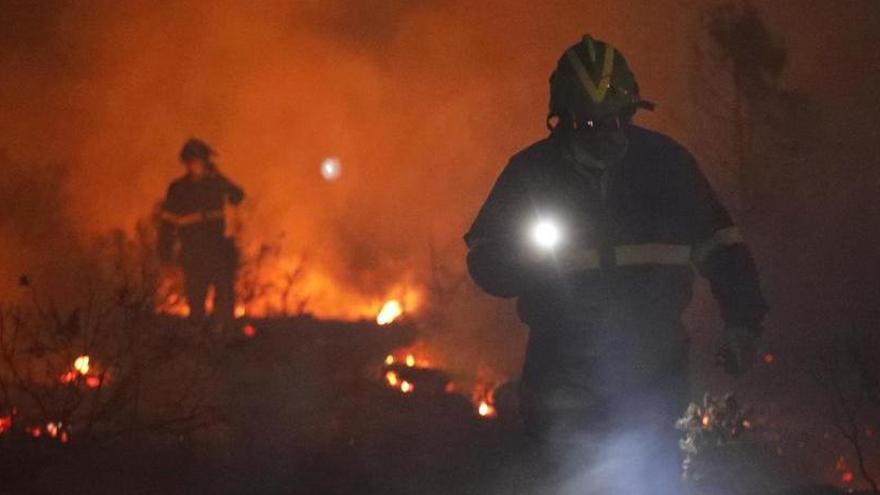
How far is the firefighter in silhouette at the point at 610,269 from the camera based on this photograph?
9.93ft

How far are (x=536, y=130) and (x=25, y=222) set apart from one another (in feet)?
16.6

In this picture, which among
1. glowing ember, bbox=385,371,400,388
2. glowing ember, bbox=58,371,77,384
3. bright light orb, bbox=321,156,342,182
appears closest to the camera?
glowing ember, bbox=58,371,77,384

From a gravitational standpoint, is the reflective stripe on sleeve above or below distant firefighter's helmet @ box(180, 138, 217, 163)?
below

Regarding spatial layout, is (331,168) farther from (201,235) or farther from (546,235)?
(546,235)

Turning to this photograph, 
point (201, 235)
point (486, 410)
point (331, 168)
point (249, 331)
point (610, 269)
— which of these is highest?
point (331, 168)

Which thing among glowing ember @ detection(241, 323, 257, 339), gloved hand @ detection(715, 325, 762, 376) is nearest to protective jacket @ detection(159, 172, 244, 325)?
glowing ember @ detection(241, 323, 257, 339)

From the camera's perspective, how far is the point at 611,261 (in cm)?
304

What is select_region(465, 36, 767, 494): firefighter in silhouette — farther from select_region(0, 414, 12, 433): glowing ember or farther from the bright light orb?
the bright light orb

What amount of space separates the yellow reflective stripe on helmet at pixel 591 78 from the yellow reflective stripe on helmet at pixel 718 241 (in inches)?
18.6

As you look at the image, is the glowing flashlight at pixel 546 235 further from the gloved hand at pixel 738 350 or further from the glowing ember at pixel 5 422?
the glowing ember at pixel 5 422

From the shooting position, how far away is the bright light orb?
42.5 ft

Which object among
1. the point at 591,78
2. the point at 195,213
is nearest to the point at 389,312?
the point at 195,213

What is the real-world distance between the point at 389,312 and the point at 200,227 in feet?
5.90

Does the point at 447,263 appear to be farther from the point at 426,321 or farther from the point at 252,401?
the point at 252,401
